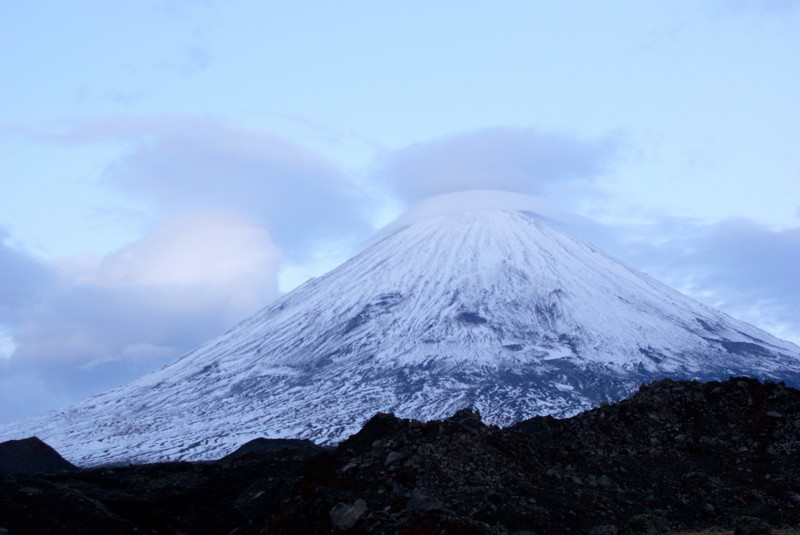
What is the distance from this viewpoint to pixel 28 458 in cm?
4959

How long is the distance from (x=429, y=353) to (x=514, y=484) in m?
102

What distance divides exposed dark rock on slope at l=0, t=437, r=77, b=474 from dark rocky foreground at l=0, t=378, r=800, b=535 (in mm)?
17946

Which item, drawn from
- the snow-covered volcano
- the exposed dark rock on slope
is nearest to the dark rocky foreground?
the exposed dark rock on slope

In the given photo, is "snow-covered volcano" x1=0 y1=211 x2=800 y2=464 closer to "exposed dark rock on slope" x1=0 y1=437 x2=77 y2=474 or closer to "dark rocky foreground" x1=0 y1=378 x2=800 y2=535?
"exposed dark rock on slope" x1=0 y1=437 x2=77 y2=474

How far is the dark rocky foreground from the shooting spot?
21.5 metres

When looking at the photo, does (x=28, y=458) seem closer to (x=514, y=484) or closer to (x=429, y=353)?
(x=514, y=484)

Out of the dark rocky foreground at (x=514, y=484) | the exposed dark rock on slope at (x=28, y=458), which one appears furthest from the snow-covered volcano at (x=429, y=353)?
the dark rocky foreground at (x=514, y=484)

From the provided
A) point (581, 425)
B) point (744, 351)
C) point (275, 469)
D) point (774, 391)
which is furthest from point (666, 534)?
point (744, 351)

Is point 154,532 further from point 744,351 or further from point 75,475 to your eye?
point 744,351

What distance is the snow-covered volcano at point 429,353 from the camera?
106 meters

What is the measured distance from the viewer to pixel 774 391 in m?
30.2

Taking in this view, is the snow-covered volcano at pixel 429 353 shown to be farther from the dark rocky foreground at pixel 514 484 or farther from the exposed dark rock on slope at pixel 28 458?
the dark rocky foreground at pixel 514 484

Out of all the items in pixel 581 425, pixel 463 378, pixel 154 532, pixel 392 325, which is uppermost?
pixel 392 325

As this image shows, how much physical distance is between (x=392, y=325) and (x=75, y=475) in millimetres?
102060
